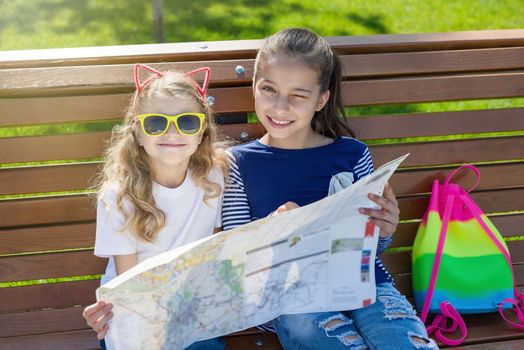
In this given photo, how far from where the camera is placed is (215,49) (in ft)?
9.78

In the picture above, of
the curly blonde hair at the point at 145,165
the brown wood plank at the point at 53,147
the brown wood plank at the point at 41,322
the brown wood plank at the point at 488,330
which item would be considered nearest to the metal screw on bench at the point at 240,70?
the curly blonde hair at the point at 145,165

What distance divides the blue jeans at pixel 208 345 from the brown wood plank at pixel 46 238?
44cm

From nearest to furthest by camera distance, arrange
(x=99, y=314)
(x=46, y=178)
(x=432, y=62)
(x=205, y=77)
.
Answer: (x=99, y=314), (x=205, y=77), (x=46, y=178), (x=432, y=62)

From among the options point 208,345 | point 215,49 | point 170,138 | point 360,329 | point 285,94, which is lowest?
point 208,345

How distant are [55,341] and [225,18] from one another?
3.89 metres

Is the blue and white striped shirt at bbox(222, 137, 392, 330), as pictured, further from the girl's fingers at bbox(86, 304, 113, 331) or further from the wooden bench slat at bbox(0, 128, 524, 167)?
the girl's fingers at bbox(86, 304, 113, 331)

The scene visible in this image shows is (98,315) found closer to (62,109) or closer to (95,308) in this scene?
(95,308)

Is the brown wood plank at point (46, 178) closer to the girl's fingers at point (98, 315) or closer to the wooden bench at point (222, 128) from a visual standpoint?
the wooden bench at point (222, 128)

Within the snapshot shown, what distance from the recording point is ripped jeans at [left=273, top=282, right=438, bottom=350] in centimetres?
250

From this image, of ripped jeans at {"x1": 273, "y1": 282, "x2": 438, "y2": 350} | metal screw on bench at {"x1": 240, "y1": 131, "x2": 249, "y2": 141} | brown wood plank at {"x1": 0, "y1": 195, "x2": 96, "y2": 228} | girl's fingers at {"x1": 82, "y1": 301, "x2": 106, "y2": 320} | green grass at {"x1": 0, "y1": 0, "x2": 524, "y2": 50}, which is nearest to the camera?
girl's fingers at {"x1": 82, "y1": 301, "x2": 106, "y2": 320}

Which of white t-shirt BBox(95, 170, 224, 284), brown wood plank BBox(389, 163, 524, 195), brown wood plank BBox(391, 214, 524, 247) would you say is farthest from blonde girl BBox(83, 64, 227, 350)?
brown wood plank BBox(391, 214, 524, 247)

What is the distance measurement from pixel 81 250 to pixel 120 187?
0.54 m

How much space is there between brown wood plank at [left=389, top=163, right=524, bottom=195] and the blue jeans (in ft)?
3.30

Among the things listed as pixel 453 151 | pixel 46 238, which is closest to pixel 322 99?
pixel 453 151
